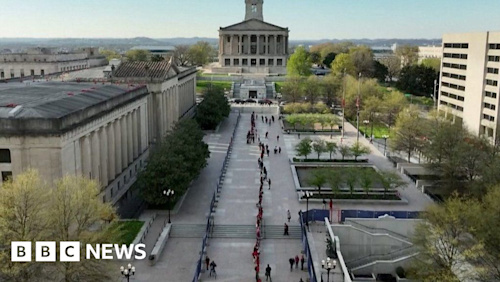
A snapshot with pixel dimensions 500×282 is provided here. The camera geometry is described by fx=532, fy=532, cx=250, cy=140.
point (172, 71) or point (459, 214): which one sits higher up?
point (172, 71)

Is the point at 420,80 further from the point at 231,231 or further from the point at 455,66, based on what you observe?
the point at 231,231

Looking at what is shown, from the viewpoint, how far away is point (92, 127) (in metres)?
37.8

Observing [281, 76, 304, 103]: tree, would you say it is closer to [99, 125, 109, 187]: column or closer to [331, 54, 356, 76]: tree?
[331, 54, 356, 76]: tree

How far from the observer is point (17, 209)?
76.1 feet

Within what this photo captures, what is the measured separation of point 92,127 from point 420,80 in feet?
314

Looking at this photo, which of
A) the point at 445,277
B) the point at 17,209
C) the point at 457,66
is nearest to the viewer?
the point at 17,209

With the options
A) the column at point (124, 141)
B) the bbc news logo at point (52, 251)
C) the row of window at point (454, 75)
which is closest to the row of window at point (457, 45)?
the row of window at point (454, 75)

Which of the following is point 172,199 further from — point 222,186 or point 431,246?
point 431,246

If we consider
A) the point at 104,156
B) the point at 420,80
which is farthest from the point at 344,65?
the point at 104,156

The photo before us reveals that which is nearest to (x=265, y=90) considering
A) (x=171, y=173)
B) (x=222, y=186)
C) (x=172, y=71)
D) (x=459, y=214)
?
(x=172, y=71)

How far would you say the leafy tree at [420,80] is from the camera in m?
119

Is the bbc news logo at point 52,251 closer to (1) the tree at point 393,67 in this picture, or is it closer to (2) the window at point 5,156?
(2) the window at point 5,156

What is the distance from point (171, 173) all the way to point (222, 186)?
901 cm

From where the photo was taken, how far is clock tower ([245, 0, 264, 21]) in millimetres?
179375
